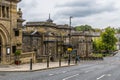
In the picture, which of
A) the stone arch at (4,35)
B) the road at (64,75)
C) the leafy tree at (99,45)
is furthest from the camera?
the leafy tree at (99,45)

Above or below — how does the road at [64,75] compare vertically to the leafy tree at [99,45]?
below

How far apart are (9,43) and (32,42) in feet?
48.6

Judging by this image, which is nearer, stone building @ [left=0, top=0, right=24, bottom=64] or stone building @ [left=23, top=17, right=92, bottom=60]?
stone building @ [left=0, top=0, right=24, bottom=64]

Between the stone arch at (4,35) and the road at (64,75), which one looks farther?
the stone arch at (4,35)

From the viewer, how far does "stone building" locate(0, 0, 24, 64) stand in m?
47.4

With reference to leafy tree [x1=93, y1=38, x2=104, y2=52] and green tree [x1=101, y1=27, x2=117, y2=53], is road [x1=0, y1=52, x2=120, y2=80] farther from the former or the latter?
leafy tree [x1=93, y1=38, x2=104, y2=52]

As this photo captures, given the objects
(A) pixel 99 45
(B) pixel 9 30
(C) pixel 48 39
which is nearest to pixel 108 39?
(A) pixel 99 45

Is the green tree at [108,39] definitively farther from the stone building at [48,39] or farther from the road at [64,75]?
the road at [64,75]

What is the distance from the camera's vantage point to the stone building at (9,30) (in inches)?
1868

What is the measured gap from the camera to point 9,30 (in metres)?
48.8

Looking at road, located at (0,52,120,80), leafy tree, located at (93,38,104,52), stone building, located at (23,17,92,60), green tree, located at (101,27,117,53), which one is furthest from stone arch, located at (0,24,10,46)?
leafy tree, located at (93,38,104,52)

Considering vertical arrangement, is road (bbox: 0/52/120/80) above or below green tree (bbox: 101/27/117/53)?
below

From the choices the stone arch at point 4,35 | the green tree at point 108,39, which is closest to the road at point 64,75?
the stone arch at point 4,35

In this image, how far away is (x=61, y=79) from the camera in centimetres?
2758
